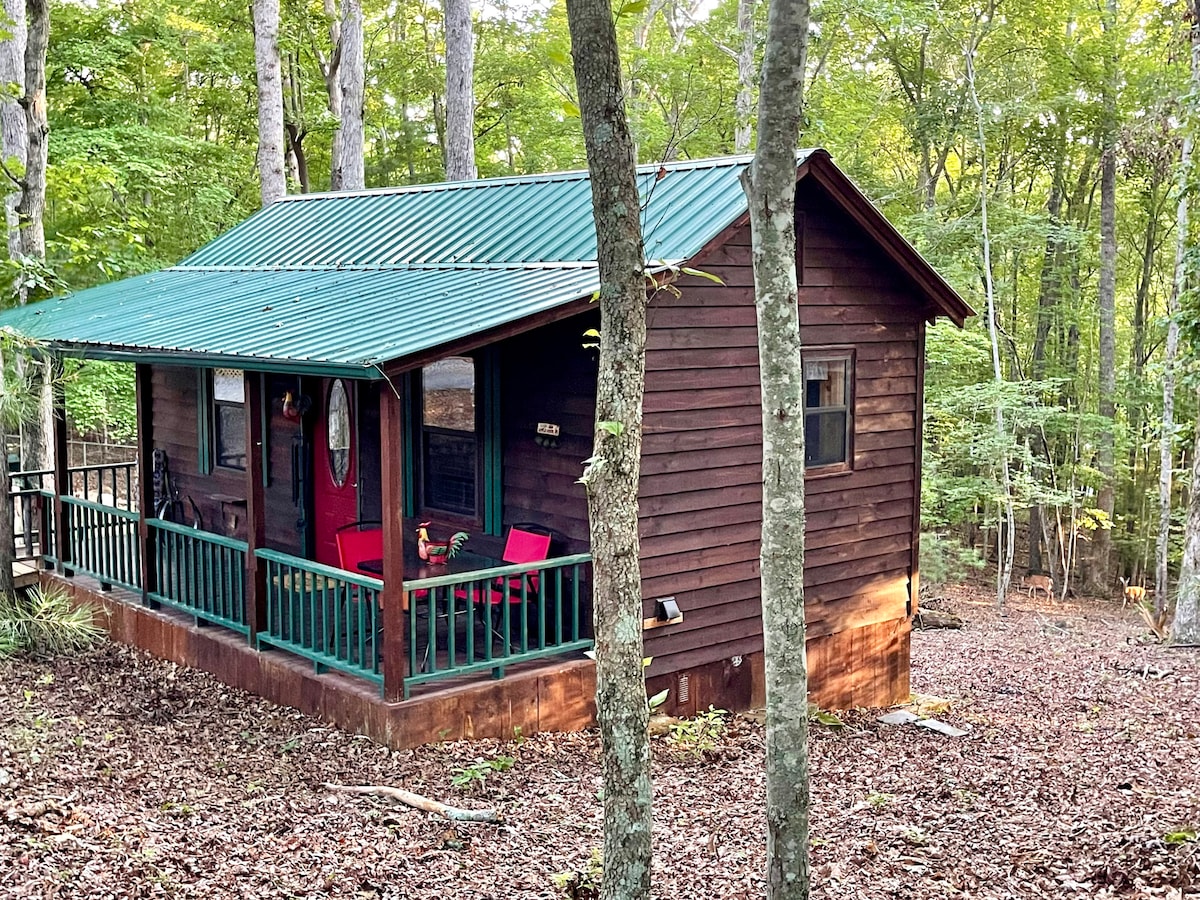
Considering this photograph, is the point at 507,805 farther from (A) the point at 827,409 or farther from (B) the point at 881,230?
(B) the point at 881,230

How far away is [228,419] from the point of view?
40.0 feet

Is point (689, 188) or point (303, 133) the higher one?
point (303, 133)

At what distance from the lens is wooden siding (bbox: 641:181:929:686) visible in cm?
895

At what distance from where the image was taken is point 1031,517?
2591 cm

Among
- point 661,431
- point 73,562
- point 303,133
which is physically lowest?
point 73,562

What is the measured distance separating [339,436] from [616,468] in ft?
22.9

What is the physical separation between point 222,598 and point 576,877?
4765mm

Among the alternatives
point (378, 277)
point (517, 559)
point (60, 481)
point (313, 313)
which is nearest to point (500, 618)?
point (517, 559)

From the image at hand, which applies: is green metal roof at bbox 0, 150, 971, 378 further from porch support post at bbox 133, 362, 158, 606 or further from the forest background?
the forest background

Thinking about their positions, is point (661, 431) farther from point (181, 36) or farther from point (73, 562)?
point (181, 36)

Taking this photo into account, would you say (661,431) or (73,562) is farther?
(73,562)

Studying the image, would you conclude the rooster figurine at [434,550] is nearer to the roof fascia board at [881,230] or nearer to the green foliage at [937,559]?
the roof fascia board at [881,230]

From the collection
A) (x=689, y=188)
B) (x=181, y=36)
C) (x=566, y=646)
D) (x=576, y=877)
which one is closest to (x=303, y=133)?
(x=181, y=36)

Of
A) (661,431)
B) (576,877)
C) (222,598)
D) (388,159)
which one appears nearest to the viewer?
(576,877)
